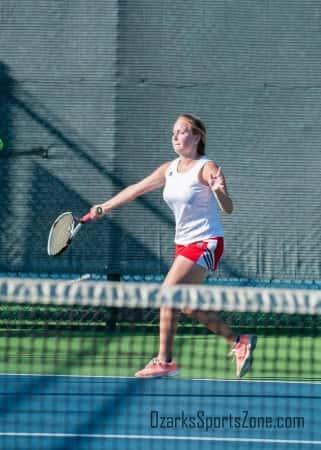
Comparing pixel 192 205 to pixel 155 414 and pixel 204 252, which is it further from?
pixel 155 414

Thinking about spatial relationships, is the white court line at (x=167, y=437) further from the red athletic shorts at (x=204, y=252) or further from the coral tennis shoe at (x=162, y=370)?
the red athletic shorts at (x=204, y=252)

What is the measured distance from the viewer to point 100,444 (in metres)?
4.62

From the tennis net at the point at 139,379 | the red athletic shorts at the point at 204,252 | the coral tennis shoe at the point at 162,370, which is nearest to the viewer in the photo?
the tennis net at the point at 139,379

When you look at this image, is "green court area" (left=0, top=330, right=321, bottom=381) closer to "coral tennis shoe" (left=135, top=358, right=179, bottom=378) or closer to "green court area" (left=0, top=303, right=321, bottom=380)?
"green court area" (left=0, top=303, right=321, bottom=380)

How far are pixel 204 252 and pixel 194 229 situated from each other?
121 millimetres

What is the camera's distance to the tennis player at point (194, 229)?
16.2 feet

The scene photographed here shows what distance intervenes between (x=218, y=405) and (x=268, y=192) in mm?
2430

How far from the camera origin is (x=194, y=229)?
5102 mm

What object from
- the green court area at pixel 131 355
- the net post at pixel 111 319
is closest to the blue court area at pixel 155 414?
the green court area at pixel 131 355

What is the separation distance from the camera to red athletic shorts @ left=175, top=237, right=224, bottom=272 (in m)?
5.04

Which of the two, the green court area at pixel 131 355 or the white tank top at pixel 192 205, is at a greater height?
the white tank top at pixel 192 205

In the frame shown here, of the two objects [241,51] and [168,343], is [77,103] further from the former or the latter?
[168,343]

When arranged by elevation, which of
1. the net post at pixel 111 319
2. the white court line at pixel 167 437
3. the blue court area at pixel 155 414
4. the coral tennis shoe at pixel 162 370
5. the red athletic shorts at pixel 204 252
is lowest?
the white court line at pixel 167 437

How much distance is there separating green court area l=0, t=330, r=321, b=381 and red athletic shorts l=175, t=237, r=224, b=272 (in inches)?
39.7
